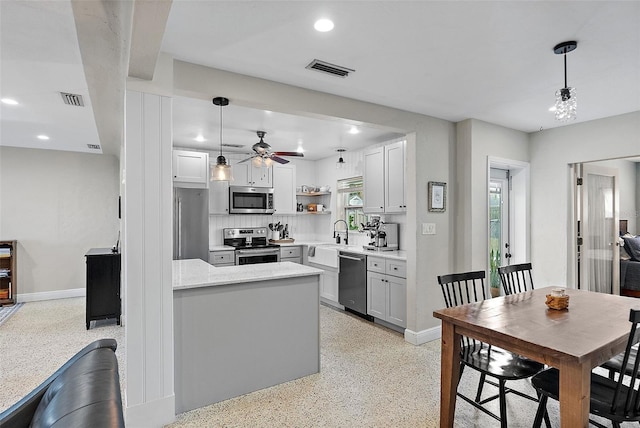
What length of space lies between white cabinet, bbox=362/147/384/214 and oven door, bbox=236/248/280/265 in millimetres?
1709

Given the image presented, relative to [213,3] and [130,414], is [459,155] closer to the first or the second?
[213,3]

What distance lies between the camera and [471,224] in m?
4.00

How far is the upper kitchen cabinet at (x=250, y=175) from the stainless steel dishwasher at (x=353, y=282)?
1.89 m

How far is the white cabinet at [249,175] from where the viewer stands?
18.6 ft

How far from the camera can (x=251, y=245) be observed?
5.80 metres

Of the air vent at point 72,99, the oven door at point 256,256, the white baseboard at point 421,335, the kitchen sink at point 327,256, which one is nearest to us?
the air vent at point 72,99

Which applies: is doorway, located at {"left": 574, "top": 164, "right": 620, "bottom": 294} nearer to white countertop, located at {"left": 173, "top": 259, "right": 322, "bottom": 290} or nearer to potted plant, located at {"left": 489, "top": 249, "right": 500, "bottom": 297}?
potted plant, located at {"left": 489, "top": 249, "right": 500, "bottom": 297}

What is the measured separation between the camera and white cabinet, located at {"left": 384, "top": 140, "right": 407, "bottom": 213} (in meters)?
4.43

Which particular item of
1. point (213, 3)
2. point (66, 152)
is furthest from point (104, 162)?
point (213, 3)

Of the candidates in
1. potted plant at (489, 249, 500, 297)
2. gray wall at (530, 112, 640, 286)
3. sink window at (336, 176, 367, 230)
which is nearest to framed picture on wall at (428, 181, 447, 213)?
potted plant at (489, 249, 500, 297)

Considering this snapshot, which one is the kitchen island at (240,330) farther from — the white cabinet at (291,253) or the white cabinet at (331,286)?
the white cabinet at (291,253)

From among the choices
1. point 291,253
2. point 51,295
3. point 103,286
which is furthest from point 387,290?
point 51,295

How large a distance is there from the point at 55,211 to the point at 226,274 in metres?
4.78

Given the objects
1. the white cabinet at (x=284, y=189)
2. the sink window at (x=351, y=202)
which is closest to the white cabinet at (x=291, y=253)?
the white cabinet at (x=284, y=189)
